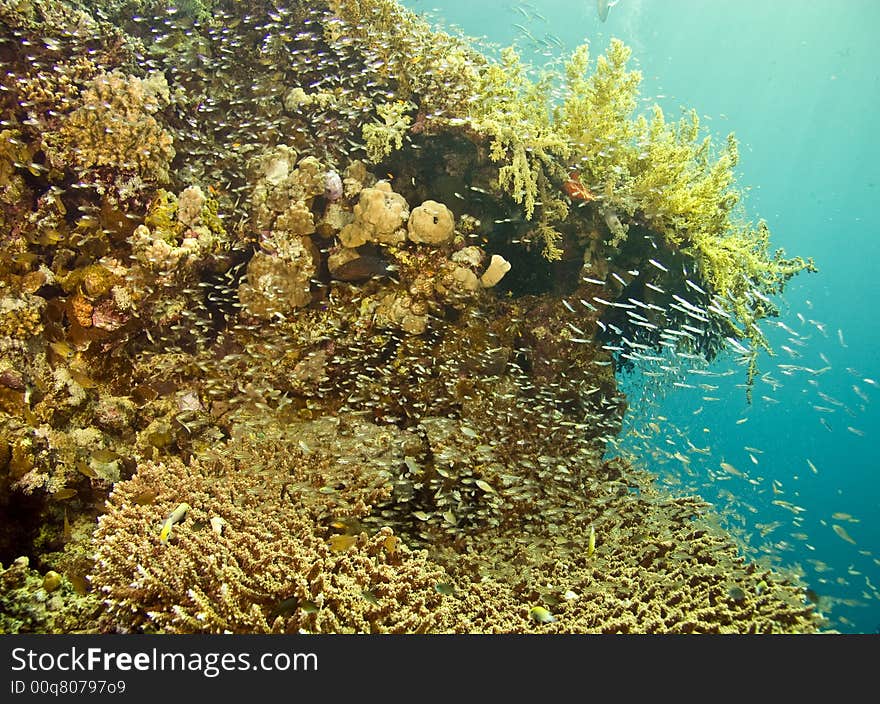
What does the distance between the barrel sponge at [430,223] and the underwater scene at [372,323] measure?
0.03 meters

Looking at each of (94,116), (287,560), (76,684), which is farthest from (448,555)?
(94,116)

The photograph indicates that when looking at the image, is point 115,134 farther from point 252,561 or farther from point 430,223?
point 252,561

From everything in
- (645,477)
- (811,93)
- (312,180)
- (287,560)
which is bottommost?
(287,560)

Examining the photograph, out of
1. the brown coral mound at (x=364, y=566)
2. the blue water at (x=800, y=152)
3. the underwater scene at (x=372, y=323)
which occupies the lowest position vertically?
the brown coral mound at (x=364, y=566)

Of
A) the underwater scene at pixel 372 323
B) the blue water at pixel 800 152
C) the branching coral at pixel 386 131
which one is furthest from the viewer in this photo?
the blue water at pixel 800 152

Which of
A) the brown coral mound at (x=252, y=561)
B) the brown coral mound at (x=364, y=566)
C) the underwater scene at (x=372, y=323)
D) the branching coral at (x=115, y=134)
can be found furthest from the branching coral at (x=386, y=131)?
the brown coral mound at (x=252, y=561)

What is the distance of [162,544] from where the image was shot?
11.2 feet

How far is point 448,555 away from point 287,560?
1.55 metres

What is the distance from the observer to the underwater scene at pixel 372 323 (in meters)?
3.88

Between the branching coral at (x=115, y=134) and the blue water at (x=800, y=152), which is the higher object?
the blue water at (x=800, y=152)

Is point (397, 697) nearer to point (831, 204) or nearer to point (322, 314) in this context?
point (322, 314)

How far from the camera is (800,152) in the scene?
8031cm

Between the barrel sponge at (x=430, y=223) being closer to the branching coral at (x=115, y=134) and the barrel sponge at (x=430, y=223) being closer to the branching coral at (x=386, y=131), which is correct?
the branching coral at (x=386, y=131)

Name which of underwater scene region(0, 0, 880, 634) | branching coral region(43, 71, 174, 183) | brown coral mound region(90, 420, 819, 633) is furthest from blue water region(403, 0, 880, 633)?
branching coral region(43, 71, 174, 183)
